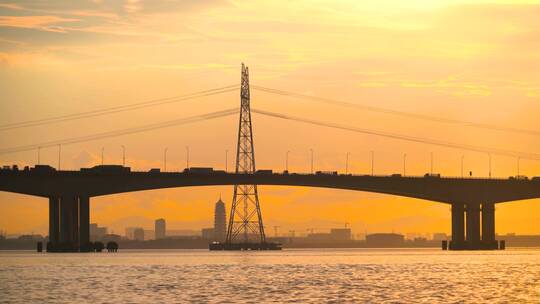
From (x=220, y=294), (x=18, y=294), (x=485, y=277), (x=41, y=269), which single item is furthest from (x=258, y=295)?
(x=41, y=269)

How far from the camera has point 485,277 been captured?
419 ft

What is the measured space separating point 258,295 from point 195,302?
9.45 m

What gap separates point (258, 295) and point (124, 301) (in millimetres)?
12041

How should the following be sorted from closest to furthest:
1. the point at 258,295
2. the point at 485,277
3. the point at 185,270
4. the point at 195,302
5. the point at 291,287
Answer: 1. the point at 195,302
2. the point at 258,295
3. the point at 291,287
4. the point at 485,277
5. the point at 185,270

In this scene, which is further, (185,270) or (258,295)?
(185,270)

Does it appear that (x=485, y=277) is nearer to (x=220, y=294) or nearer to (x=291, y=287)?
(x=291, y=287)

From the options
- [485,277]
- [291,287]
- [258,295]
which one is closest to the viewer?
[258,295]

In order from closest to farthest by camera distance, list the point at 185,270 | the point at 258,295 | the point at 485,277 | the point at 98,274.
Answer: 1. the point at 258,295
2. the point at 485,277
3. the point at 98,274
4. the point at 185,270

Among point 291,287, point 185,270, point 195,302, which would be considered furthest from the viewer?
point 185,270

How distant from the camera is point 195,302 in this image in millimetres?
91875

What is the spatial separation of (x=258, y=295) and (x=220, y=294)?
3.21 m

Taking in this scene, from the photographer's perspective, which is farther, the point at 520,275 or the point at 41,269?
the point at 41,269

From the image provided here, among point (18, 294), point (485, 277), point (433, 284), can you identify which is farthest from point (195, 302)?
point (485, 277)

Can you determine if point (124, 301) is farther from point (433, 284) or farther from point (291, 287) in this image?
point (433, 284)
